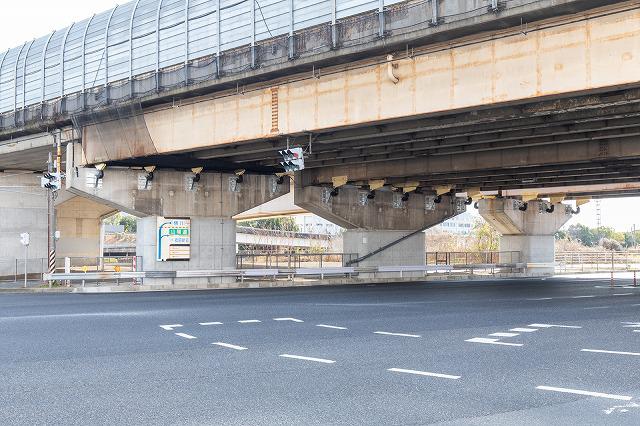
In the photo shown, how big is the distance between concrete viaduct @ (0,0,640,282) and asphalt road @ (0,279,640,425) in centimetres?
607

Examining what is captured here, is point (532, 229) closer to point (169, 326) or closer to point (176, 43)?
point (176, 43)

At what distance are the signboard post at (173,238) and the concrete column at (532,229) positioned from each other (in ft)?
81.6

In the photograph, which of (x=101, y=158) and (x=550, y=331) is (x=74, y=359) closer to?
(x=550, y=331)

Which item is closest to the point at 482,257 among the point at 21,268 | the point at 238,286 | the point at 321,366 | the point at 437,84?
the point at 238,286

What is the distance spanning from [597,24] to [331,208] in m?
23.5

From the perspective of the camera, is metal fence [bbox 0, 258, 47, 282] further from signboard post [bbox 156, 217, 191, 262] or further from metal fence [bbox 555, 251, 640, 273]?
metal fence [bbox 555, 251, 640, 273]

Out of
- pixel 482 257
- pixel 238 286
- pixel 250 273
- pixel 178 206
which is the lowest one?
pixel 238 286

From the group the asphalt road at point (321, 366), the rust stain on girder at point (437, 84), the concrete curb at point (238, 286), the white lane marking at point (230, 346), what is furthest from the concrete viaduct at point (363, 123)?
the white lane marking at point (230, 346)

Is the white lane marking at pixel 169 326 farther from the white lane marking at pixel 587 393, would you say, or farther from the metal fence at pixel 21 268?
the metal fence at pixel 21 268

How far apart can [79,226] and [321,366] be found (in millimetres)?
48935

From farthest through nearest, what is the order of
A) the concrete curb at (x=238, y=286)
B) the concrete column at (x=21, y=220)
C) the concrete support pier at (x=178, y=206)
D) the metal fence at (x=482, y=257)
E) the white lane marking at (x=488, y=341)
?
the metal fence at (x=482, y=257) → the concrete column at (x=21, y=220) → the concrete support pier at (x=178, y=206) → the concrete curb at (x=238, y=286) → the white lane marking at (x=488, y=341)

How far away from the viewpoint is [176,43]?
26.7 meters

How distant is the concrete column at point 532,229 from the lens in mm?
52406

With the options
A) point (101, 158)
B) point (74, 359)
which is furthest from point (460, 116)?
point (101, 158)
